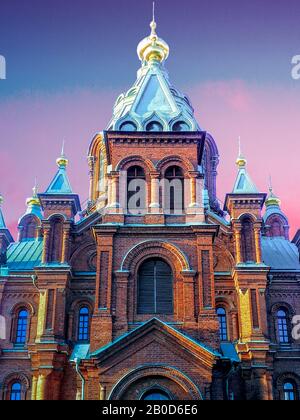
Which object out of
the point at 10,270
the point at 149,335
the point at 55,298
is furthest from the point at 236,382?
the point at 10,270

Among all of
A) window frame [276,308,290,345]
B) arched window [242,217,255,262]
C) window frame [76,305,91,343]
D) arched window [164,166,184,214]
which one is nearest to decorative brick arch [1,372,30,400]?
window frame [76,305,91,343]

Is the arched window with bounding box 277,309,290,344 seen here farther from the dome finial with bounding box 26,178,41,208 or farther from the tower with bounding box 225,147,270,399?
the dome finial with bounding box 26,178,41,208

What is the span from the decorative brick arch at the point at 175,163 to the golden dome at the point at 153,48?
1338 cm

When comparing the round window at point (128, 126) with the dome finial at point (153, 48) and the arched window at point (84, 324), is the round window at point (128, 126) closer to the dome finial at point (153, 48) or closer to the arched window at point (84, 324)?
the arched window at point (84, 324)

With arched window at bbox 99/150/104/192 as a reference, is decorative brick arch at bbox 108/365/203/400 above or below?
below

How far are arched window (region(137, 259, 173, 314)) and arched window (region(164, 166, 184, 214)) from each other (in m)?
2.47

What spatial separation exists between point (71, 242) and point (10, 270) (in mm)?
3388

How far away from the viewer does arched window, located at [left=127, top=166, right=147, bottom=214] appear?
971 inches

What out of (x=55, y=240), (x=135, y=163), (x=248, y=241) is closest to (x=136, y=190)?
(x=135, y=163)

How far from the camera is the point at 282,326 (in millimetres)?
27984

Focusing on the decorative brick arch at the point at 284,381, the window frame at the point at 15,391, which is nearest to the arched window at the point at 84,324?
the window frame at the point at 15,391

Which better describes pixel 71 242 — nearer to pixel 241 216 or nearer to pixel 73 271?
pixel 73 271

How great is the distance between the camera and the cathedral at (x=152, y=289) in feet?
68.3

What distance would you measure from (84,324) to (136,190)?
6.36 meters
